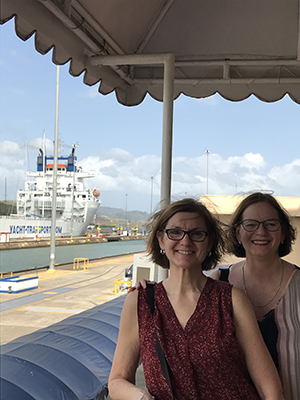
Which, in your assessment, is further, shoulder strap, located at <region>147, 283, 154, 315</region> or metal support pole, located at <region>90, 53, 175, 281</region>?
metal support pole, located at <region>90, 53, 175, 281</region>

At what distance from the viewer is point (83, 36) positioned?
127 inches

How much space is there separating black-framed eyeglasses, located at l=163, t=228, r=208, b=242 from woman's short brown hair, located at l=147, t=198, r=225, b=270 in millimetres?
57

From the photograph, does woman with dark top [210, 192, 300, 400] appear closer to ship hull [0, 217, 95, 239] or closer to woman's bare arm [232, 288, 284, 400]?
woman's bare arm [232, 288, 284, 400]

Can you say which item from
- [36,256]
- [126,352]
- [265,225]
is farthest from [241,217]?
[36,256]

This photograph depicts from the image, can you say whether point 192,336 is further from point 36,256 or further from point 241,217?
point 36,256

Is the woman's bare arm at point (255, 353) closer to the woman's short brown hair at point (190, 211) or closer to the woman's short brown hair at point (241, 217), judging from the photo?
the woman's short brown hair at point (190, 211)

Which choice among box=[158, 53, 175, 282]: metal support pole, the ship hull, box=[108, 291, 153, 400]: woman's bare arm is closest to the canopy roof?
box=[158, 53, 175, 282]: metal support pole

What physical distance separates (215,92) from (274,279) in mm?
3008

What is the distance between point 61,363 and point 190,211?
1.10 meters

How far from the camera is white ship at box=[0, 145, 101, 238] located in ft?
205

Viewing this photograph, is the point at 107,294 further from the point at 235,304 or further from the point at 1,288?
the point at 235,304

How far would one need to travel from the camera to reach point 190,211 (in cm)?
150

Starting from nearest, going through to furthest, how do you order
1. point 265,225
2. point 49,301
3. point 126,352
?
point 126,352
point 265,225
point 49,301

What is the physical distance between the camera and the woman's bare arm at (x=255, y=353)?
1.33 meters
